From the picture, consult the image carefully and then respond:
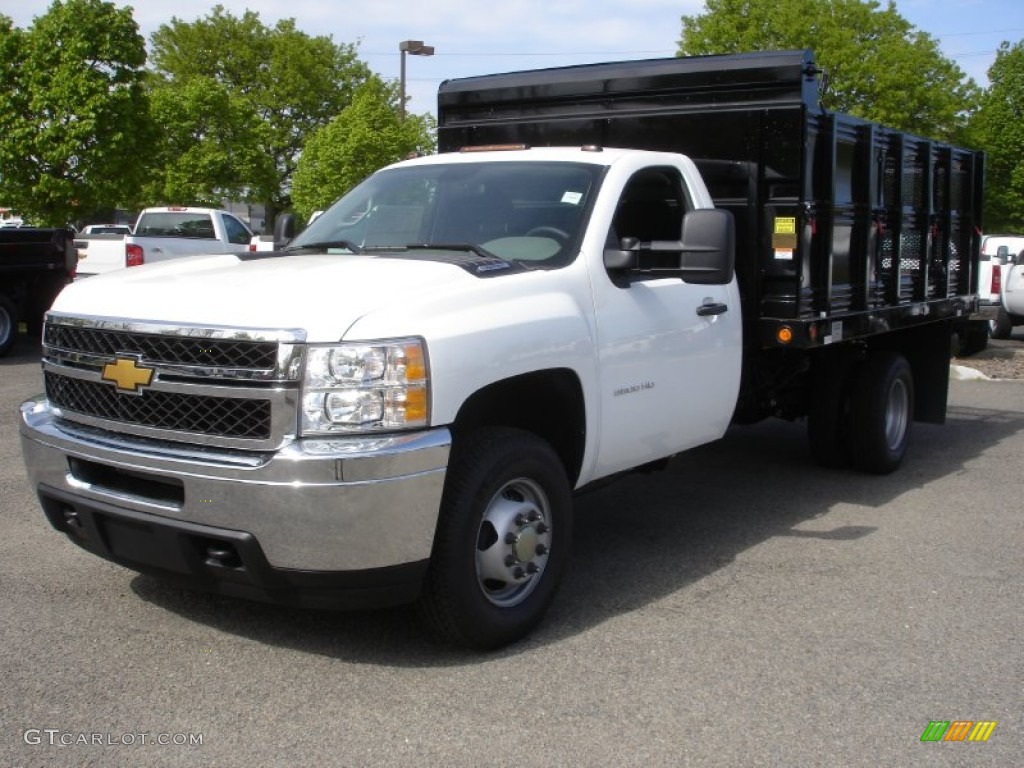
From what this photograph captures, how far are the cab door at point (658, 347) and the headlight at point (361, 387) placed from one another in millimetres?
1225

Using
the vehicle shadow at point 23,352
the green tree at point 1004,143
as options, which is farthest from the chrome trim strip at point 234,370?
the green tree at point 1004,143

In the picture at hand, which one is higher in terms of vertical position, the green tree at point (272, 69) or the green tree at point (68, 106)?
the green tree at point (272, 69)

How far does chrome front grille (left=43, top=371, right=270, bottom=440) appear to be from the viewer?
12.9 ft

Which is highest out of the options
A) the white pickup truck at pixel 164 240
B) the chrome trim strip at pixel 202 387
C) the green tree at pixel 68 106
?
the green tree at pixel 68 106

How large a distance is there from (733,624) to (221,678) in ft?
7.08

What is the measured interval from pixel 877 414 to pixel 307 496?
16.7 ft

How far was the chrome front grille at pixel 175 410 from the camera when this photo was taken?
12.9 feet

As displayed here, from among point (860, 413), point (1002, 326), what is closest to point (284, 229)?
point (860, 413)

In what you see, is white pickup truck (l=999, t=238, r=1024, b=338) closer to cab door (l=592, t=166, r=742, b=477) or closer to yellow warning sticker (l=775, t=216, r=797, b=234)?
yellow warning sticker (l=775, t=216, r=797, b=234)

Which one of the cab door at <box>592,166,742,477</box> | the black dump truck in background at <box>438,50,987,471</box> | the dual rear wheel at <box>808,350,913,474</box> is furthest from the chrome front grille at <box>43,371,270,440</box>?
the dual rear wheel at <box>808,350,913,474</box>

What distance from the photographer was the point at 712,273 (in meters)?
4.92

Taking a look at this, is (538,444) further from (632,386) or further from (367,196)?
(367,196)

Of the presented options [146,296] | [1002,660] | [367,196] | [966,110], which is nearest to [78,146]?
[367,196]

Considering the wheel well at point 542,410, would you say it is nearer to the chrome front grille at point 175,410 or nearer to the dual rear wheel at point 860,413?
the chrome front grille at point 175,410
